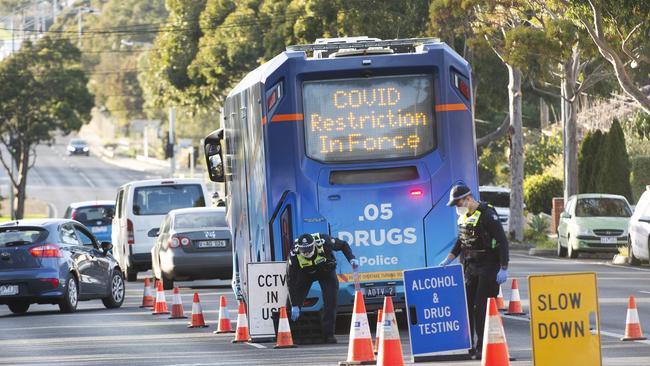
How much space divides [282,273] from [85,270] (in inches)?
303

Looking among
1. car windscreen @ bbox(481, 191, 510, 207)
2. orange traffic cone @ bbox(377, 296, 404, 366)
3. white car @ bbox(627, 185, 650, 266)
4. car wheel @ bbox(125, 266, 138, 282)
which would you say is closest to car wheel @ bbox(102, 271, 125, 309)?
car wheel @ bbox(125, 266, 138, 282)

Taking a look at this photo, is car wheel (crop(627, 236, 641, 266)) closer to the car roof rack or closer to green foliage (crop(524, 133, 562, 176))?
the car roof rack

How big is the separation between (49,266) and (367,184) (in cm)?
751

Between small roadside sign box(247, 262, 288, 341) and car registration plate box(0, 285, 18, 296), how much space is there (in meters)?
7.17

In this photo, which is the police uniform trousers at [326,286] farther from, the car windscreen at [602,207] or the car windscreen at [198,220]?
the car windscreen at [602,207]

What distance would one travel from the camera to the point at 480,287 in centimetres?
1588

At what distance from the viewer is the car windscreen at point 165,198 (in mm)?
34406

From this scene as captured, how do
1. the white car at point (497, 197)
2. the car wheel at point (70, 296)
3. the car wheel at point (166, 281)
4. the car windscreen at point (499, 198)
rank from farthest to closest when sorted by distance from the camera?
the car windscreen at point (499, 198)
the white car at point (497, 197)
the car wheel at point (166, 281)
the car wheel at point (70, 296)

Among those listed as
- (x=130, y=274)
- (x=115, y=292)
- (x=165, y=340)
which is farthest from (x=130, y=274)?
(x=165, y=340)

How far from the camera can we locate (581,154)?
1948 inches

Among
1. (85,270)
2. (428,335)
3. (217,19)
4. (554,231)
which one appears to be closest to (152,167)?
(217,19)

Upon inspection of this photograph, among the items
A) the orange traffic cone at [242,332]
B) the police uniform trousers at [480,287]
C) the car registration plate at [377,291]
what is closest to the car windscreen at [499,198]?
the car registration plate at [377,291]

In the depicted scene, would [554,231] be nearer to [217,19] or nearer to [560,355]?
[217,19]

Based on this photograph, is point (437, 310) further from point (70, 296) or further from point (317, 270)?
point (70, 296)
